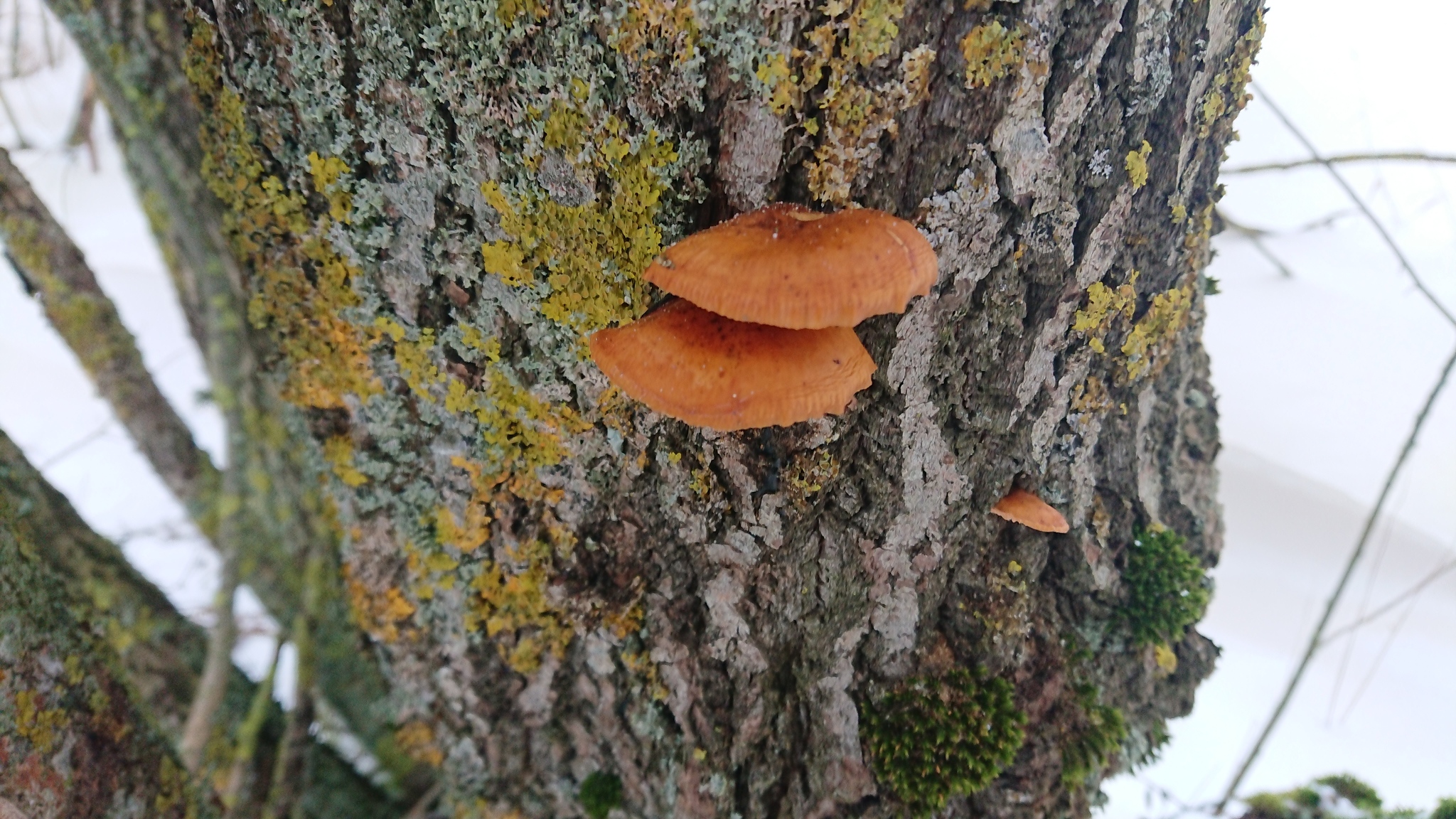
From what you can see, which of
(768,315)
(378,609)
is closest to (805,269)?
(768,315)

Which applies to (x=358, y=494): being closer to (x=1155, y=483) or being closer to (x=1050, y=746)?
(x=1050, y=746)

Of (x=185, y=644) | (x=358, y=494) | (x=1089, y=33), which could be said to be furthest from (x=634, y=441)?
(x=185, y=644)

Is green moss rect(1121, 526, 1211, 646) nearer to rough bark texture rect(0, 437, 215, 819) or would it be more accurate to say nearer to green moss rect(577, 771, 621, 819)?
green moss rect(577, 771, 621, 819)

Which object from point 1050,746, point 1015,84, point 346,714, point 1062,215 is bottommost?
point 346,714

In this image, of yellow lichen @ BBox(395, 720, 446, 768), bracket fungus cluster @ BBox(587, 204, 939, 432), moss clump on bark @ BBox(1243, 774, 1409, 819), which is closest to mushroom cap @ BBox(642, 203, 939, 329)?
bracket fungus cluster @ BBox(587, 204, 939, 432)

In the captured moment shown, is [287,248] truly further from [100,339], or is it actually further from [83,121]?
[83,121]
